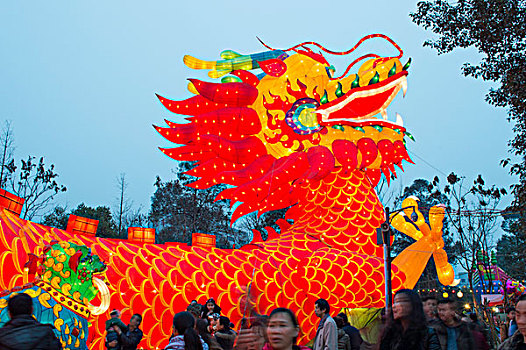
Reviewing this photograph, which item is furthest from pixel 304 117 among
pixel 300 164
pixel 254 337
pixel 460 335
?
pixel 254 337

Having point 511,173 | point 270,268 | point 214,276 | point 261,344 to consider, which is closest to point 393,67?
point 511,173

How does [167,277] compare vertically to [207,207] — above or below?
below

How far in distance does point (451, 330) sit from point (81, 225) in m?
5.84

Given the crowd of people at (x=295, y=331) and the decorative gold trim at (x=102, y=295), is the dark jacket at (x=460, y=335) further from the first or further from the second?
the decorative gold trim at (x=102, y=295)

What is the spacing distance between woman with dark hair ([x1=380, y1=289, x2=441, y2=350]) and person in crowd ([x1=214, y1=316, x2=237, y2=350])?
6.50 feet

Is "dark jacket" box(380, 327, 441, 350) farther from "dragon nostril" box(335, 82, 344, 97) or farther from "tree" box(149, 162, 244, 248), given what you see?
"tree" box(149, 162, 244, 248)

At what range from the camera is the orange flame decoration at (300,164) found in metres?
7.98

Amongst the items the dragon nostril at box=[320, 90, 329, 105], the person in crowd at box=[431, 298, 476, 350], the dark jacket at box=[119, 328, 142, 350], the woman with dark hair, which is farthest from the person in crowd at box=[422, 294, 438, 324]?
the dragon nostril at box=[320, 90, 329, 105]

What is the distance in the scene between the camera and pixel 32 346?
112 inches

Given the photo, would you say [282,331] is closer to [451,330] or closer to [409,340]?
[409,340]

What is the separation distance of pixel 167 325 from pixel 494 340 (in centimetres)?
713

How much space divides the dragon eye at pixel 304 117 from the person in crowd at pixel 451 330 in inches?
246

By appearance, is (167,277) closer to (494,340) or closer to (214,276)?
(214,276)

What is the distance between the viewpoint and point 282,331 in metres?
2.42
